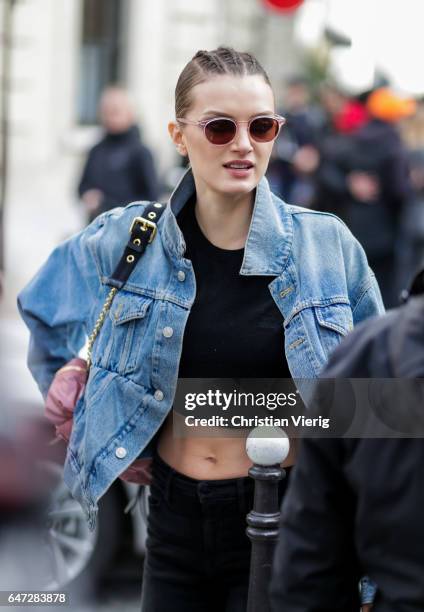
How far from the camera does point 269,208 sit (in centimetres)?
305

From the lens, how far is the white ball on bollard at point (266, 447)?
2736 mm

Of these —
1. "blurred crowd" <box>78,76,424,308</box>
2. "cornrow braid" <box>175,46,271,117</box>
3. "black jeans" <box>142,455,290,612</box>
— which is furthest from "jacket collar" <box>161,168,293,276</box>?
"blurred crowd" <box>78,76,424,308</box>

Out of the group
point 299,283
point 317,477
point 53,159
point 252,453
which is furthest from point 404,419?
point 53,159

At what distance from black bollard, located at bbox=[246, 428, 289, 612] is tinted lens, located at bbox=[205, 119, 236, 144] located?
696mm

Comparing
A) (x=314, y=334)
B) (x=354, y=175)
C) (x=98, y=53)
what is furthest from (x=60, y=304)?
(x=98, y=53)

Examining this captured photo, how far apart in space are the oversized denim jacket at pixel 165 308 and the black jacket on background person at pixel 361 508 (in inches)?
33.6

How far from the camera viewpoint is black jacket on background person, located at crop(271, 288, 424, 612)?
6.39ft

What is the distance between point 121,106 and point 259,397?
6.97 m

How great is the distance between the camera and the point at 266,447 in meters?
2.74

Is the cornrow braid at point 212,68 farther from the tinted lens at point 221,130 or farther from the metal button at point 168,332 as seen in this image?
the metal button at point 168,332

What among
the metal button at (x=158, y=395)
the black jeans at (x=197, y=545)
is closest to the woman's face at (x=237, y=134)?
the metal button at (x=158, y=395)

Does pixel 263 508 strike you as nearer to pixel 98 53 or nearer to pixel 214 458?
pixel 214 458

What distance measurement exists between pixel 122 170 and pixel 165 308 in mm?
6463

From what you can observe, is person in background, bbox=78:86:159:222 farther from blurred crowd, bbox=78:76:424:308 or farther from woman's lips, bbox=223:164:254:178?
woman's lips, bbox=223:164:254:178
